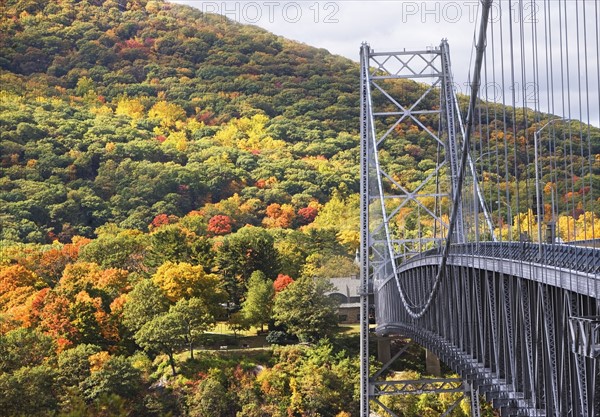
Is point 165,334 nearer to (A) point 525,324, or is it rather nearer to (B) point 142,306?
(B) point 142,306

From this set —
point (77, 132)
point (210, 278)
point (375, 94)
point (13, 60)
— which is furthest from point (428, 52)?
point (13, 60)

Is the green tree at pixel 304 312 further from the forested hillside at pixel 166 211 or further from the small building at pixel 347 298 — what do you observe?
the small building at pixel 347 298

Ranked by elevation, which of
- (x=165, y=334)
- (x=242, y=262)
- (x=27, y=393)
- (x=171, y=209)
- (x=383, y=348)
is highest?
(x=171, y=209)

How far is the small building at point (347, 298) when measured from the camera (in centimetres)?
5091

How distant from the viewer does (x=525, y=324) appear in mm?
13492

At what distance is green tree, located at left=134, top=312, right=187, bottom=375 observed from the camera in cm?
4122

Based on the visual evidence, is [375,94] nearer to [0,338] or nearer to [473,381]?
[0,338]

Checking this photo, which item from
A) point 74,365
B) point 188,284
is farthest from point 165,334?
point 188,284

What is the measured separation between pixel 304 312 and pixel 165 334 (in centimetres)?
704

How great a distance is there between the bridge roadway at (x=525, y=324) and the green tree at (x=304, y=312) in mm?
23497

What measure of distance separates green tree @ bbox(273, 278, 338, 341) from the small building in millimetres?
2983

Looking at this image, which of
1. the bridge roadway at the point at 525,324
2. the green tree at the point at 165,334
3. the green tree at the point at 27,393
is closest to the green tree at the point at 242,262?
the green tree at the point at 165,334

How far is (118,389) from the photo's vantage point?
38375 mm

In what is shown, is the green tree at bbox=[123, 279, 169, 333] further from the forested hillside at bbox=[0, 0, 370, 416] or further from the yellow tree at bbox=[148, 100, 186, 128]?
the yellow tree at bbox=[148, 100, 186, 128]
